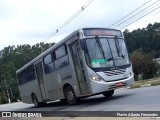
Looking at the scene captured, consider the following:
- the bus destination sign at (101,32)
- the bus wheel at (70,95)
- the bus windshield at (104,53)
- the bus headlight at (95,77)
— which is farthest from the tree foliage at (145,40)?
the bus headlight at (95,77)

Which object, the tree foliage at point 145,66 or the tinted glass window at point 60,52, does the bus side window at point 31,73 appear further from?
the tree foliage at point 145,66

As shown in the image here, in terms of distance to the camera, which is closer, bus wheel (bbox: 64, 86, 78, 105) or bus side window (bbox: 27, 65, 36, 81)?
bus wheel (bbox: 64, 86, 78, 105)

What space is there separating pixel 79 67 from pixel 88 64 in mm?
756

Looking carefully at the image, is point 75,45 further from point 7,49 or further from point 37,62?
point 7,49

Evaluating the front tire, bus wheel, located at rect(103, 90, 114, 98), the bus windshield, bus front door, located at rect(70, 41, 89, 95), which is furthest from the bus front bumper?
the front tire

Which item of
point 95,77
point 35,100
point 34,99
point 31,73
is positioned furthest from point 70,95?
point 34,99

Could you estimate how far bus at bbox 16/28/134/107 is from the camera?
15258 mm

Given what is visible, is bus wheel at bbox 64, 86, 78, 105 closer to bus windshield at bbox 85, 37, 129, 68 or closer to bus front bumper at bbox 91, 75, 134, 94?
bus front bumper at bbox 91, 75, 134, 94

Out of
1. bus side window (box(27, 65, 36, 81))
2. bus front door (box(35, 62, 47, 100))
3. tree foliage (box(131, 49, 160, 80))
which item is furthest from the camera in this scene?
tree foliage (box(131, 49, 160, 80))

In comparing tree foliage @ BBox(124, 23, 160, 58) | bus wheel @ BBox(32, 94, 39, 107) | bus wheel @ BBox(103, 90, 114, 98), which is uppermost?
tree foliage @ BBox(124, 23, 160, 58)

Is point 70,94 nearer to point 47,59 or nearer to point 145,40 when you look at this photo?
point 47,59

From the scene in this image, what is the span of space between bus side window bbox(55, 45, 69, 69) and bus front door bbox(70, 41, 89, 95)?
0.66m

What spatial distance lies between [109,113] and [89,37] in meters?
4.76

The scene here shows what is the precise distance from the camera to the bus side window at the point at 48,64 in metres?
18.6
